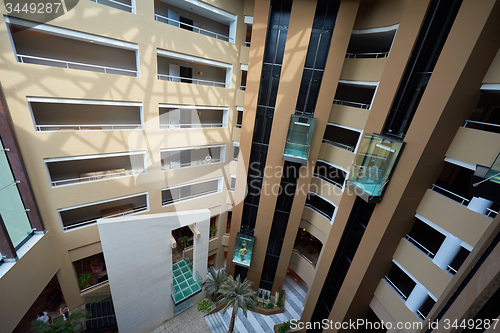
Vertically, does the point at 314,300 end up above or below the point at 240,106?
below

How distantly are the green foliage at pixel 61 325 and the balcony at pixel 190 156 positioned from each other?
8352 mm

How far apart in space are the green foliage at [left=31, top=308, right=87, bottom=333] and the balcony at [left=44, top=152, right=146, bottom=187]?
619cm

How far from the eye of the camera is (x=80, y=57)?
10070 millimetres

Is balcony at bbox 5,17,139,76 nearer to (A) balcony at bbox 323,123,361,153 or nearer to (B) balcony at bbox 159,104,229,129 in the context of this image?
(B) balcony at bbox 159,104,229,129

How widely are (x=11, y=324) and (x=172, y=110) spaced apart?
1153 centimetres

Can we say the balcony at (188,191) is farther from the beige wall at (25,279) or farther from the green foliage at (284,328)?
the green foliage at (284,328)

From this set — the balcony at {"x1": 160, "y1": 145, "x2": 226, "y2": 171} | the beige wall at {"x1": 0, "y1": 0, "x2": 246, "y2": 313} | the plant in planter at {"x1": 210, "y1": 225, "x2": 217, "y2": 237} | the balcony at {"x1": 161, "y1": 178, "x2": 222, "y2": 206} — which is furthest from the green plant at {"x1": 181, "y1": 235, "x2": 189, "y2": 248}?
the balcony at {"x1": 160, "y1": 145, "x2": 226, "y2": 171}

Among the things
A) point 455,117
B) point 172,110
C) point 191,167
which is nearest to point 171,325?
point 191,167

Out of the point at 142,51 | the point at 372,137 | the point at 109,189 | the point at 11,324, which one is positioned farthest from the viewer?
the point at 109,189

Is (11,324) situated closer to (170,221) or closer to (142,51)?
(170,221)

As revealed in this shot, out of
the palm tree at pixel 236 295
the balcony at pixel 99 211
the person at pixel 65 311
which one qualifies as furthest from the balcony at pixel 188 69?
the person at pixel 65 311

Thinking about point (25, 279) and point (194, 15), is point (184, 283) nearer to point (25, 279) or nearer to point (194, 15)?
point (25, 279)

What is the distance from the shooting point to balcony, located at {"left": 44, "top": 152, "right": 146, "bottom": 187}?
1070 centimetres

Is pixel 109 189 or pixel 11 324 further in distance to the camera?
pixel 109 189
